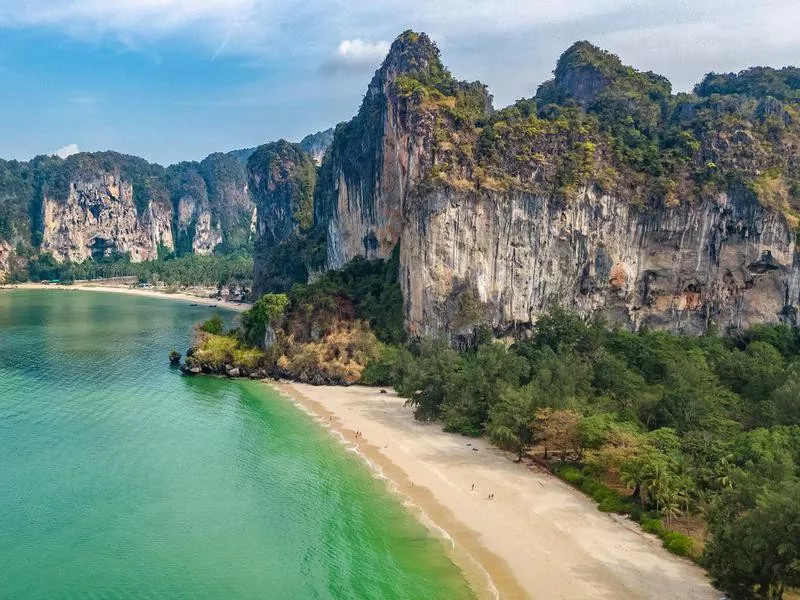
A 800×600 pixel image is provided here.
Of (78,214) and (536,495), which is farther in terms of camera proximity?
(78,214)

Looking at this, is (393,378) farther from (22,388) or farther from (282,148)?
(282,148)

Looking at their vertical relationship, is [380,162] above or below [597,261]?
above

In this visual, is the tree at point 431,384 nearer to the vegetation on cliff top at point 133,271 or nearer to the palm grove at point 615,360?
the palm grove at point 615,360

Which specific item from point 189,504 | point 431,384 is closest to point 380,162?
point 431,384

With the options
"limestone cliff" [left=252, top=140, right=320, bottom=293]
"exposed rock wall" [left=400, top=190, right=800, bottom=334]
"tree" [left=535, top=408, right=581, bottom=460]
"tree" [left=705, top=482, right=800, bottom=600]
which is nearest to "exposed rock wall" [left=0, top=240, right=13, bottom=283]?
"limestone cliff" [left=252, top=140, right=320, bottom=293]

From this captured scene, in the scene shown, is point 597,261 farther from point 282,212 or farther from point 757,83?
point 282,212

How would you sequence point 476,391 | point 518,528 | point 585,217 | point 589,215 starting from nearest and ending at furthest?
point 518,528 < point 476,391 < point 585,217 < point 589,215

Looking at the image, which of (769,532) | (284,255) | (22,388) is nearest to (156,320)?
(284,255)
